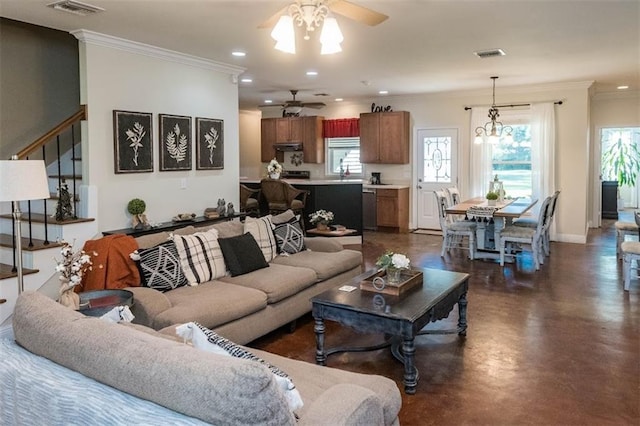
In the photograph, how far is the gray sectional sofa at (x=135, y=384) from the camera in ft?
4.70

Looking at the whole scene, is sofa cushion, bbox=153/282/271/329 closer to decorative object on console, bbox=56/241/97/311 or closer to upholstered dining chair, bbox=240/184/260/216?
decorative object on console, bbox=56/241/97/311

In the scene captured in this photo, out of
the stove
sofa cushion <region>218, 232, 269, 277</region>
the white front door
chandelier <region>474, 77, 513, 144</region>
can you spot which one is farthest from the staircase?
the white front door

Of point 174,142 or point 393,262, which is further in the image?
point 174,142

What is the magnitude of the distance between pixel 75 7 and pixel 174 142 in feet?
6.25

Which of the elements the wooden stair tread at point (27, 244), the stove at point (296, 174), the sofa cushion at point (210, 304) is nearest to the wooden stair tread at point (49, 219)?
the wooden stair tread at point (27, 244)

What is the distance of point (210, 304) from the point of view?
11.0 feet

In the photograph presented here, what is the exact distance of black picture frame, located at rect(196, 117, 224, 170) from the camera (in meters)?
5.93

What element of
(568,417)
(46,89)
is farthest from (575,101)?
(46,89)

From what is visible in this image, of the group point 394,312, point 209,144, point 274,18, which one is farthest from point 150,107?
point 394,312

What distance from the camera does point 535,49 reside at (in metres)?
5.47

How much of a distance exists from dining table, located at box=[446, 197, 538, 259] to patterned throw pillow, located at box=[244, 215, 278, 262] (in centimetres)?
290

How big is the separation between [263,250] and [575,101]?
621cm

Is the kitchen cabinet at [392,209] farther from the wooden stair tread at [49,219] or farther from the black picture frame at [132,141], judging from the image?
the wooden stair tread at [49,219]

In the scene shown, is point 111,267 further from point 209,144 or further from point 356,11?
point 209,144
